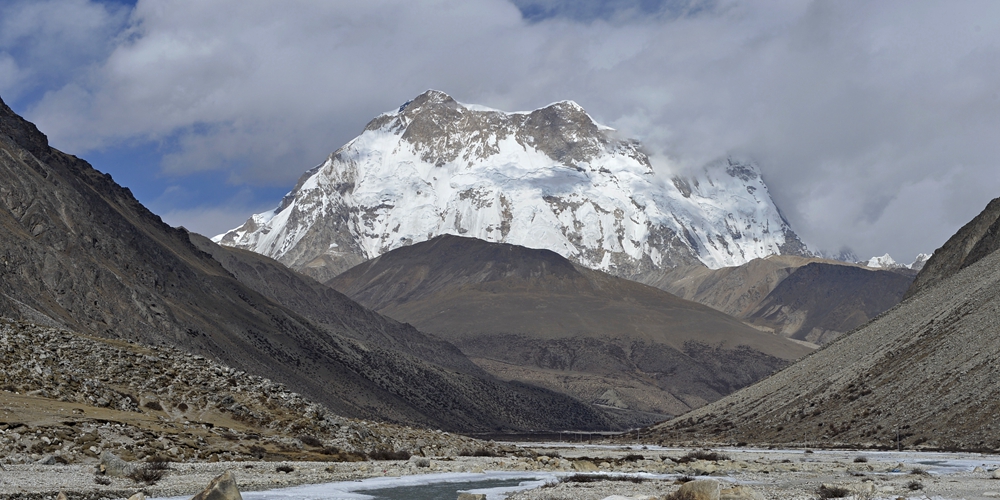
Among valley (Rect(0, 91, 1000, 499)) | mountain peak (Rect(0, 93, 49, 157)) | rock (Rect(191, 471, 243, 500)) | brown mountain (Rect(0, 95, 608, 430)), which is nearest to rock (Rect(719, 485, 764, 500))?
valley (Rect(0, 91, 1000, 499))

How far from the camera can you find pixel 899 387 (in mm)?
87938

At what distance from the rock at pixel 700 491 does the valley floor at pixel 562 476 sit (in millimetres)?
7387

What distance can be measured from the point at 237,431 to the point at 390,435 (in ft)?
43.4

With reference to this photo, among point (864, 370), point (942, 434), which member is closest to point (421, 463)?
point (942, 434)

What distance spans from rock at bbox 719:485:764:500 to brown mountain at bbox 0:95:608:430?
211 ft

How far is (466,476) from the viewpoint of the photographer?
48594 millimetres

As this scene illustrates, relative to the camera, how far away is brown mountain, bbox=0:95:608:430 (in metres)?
98.1

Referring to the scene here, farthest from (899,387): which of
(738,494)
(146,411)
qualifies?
(738,494)

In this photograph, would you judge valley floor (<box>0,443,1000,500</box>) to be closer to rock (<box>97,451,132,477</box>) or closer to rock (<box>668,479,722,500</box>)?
rock (<box>97,451,132,477</box>)

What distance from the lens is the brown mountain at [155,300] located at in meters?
98.1

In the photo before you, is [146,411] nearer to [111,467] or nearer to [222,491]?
[111,467]

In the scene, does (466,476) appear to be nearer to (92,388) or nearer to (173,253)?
(92,388)

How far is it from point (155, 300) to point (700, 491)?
327 ft

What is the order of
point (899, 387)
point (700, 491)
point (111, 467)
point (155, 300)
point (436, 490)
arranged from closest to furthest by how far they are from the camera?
point (700, 491), point (111, 467), point (436, 490), point (899, 387), point (155, 300)
